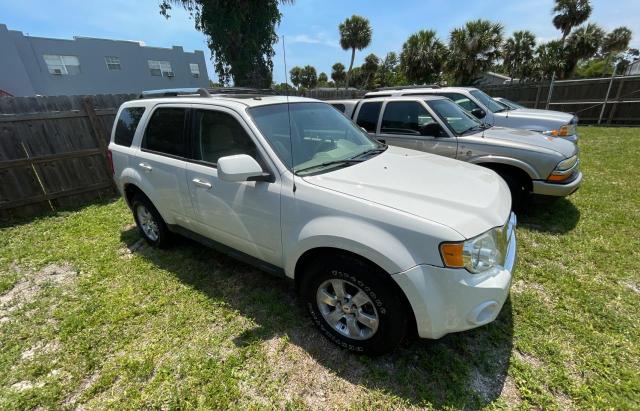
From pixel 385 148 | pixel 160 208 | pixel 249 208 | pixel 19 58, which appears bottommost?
pixel 160 208

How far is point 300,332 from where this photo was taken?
254cm

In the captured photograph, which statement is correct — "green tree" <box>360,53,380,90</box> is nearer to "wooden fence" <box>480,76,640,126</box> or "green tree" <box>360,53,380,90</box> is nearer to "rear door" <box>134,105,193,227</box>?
"wooden fence" <box>480,76,640,126</box>

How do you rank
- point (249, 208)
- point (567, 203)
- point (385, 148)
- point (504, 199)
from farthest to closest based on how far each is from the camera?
point (567, 203) → point (385, 148) → point (249, 208) → point (504, 199)

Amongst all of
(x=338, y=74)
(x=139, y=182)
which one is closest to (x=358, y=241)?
(x=139, y=182)

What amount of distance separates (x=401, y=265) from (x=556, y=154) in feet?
11.4

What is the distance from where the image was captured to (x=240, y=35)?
1316 cm

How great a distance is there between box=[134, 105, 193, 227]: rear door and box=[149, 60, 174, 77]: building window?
28063mm

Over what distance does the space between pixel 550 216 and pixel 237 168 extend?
186 inches

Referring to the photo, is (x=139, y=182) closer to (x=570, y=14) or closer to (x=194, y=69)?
(x=194, y=69)

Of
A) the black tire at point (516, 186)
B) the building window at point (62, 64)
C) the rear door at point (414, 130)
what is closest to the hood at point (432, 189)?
the black tire at point (516, 186)

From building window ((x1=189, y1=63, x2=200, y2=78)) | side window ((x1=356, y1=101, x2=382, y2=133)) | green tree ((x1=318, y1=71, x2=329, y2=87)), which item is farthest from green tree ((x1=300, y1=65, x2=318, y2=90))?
side window ((x1=356, y1=101, x2=382, y2=133))

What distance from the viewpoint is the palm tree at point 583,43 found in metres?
26.9

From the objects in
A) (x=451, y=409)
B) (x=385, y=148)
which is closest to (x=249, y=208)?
(x=385, y=148)

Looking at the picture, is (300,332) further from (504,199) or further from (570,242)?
(570,242)
